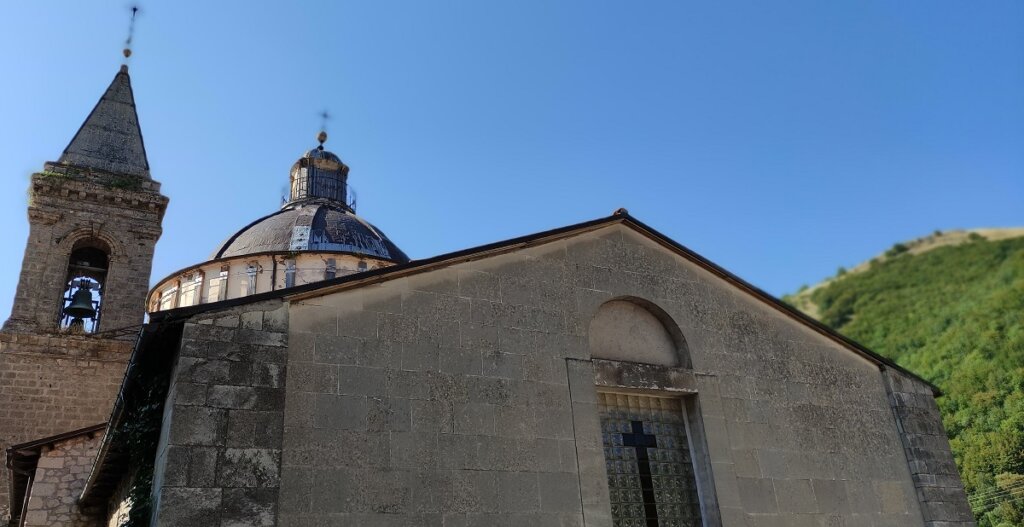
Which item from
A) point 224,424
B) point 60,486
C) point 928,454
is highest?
point 60,486

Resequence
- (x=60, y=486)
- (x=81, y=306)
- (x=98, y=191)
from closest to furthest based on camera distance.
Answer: (x=60, y=486)
(x=81, y=306)
(x=98, y=191)

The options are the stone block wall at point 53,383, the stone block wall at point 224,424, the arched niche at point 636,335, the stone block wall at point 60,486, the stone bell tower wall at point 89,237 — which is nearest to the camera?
the stone block wall at point 224,424

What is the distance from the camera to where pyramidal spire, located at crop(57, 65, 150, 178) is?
2225 cm

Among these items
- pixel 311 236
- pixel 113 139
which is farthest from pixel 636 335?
pixel 113 139

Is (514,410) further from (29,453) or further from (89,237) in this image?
(89,237)

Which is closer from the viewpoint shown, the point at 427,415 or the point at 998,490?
the point at 427,415

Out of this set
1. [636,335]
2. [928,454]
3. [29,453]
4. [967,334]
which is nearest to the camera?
[636,335]

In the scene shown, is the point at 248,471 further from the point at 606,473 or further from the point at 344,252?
the point at 344,252

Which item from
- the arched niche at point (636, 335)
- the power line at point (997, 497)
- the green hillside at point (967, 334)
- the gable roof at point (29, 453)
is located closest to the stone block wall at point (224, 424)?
the arched niche at point (636, 335)

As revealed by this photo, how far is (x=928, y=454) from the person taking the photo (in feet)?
37.2

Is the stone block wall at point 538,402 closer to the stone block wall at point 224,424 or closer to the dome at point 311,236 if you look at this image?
the stone block wall at point 224,424

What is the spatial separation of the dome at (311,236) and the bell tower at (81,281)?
276 cm

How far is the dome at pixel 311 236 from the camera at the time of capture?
1958 cm

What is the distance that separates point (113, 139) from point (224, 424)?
19.6 m
